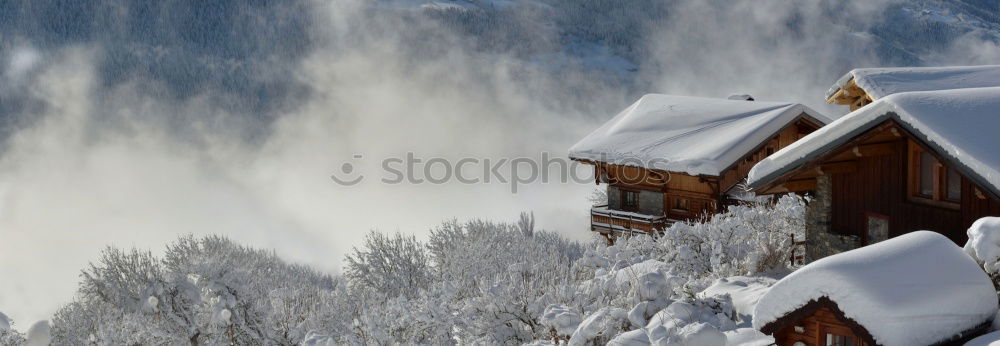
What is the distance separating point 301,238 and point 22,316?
43.1 meters

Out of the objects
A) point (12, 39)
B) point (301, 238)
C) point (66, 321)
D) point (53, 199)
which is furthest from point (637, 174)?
point (12, 39)

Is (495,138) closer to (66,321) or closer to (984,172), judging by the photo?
(66,321)

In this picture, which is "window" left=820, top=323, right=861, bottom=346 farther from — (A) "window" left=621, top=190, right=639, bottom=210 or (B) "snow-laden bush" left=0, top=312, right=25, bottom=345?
(A) "window" left=621, top=190, right=639, bottom=210

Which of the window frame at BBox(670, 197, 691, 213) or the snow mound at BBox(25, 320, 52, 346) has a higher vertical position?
the window frame at BBox(670, 197, 691, 213)

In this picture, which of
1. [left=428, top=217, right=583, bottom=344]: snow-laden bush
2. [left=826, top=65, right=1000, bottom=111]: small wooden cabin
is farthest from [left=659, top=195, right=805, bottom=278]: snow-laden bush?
[left=826, top=65, right=1000, bottom=111]: small wooden cabin

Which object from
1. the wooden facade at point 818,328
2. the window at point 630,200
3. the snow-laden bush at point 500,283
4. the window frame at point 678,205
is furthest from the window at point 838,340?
the window at point 630,200

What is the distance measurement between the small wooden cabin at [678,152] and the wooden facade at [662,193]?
3 cm

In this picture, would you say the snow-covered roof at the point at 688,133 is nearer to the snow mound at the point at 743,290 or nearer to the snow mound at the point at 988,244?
the snow mound at the point at 743,290

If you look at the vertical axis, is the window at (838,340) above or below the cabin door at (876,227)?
below

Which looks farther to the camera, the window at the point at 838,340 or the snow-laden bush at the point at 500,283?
the snow-laden bush at the point at 500,283

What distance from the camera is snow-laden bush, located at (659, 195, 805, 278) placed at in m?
19.0

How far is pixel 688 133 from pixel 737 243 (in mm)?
12535

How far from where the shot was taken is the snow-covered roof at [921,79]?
22.3 meters

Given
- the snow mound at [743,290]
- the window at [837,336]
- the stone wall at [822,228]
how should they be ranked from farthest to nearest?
the stone wall at [822,228], the snow mound at [743,290], the window at [837,336]
